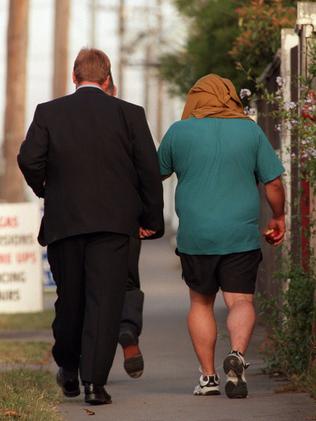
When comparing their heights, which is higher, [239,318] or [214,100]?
[214,100]

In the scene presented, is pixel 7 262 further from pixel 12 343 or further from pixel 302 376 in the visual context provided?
pixel 302 376

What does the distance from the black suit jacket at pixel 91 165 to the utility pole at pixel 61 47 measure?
70.7ft

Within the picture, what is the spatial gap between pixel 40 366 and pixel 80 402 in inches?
95.8

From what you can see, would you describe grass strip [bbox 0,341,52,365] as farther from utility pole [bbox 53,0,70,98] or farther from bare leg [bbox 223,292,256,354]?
utility pole [bbox 53,0,70,98]

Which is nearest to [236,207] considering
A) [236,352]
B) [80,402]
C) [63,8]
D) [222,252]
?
[222,252]

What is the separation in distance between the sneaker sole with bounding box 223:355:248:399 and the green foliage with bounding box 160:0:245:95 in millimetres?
8014

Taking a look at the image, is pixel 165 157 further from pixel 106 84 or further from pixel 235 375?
pixel 235 375

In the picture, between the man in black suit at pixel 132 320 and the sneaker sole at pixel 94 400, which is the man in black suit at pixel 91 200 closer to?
the sneaker sole at pixel 94 400

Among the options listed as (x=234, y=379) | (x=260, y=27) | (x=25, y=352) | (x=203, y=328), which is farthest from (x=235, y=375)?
(x=260, y=27)

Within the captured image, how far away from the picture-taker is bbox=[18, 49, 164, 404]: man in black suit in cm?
825

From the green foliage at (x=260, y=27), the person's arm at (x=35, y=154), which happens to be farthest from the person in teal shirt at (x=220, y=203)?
the green foliage at (x=260, y=27)

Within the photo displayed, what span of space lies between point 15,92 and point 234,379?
17805mm

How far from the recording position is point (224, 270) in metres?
8.61

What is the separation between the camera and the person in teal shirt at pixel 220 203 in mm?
8539
